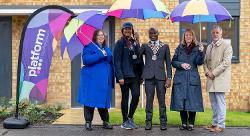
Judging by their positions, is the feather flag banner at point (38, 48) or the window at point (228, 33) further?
the window at point (228, 33)

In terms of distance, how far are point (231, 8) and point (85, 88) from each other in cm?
571

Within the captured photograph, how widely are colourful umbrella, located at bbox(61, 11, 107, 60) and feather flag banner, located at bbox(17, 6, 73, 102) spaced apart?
0.14 metres

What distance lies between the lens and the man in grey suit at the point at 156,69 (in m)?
9.05

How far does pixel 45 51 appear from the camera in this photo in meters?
9.27

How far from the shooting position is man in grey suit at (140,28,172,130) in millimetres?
Result: 9047

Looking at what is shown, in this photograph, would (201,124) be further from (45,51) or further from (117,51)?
(45,51)

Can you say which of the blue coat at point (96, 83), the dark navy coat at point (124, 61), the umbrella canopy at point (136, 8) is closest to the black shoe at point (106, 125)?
the blue coat at point (96, 83)

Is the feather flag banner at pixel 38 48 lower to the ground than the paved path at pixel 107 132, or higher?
higher

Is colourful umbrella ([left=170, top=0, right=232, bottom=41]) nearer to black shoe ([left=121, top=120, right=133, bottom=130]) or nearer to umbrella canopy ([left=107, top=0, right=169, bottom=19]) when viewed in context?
umbrella canopy ([left=107, top=0, right=169, bottom=19])

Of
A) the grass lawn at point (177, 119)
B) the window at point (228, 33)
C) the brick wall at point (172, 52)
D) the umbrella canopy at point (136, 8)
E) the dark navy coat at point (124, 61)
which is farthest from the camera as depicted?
the window at point (228, 33)

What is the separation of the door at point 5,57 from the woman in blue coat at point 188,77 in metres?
5.45

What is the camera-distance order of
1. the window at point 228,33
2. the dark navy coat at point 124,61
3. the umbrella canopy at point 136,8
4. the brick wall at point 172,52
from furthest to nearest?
the window at point 228,33 < the brick wall at point 172,52 < the dark navy coat at point 124,61 < the umbrella canopy at point 136,8

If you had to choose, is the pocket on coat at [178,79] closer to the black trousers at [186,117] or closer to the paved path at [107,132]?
the black trousers at [186,117]

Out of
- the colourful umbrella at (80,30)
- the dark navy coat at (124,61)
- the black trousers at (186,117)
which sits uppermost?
the colourful umbrella at (80,30)
